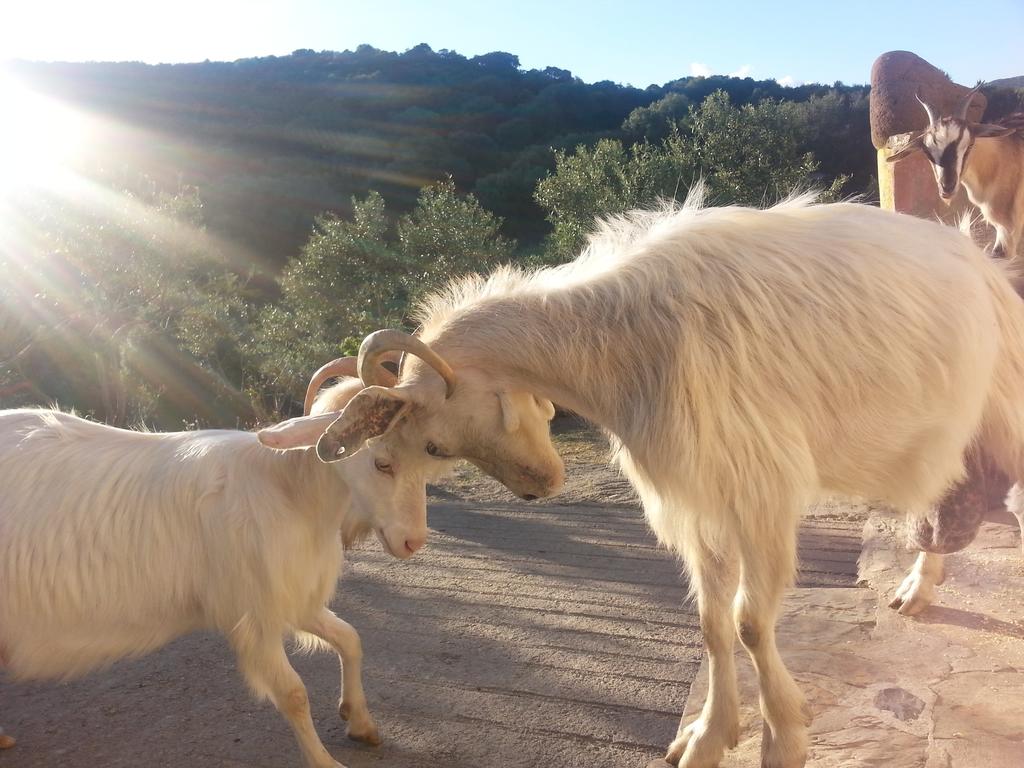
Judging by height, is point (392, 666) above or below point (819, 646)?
below

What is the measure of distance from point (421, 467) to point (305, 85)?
32822 millimetres

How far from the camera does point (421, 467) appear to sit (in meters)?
3.01

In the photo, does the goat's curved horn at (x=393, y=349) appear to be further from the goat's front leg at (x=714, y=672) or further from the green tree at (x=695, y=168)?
the green tree at (x=695, y=168)

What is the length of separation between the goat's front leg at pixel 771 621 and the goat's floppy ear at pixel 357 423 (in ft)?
3.81

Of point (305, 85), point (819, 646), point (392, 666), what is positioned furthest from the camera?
point (305, 85)

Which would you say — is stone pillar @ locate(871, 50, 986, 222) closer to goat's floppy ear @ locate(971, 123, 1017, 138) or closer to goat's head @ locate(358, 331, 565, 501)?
goat's floppy ear @ locate(971, 123, 1017, 138)

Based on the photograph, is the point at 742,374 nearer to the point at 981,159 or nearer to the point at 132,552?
the point at 132,552

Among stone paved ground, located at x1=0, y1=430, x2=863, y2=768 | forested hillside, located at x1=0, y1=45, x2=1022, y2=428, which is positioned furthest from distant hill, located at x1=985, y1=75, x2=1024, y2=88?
stone paved ground, located at x1=0, y1=430, x2=863, y2=768

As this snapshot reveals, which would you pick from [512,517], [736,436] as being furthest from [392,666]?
[512,517]

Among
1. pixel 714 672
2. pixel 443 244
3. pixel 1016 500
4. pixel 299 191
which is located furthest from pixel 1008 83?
pixel 299 191

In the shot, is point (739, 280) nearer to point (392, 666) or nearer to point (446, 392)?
point (446, 392)

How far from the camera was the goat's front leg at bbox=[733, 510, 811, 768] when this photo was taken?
8.33ft

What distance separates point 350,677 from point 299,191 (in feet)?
79.1

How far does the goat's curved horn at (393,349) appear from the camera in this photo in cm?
260
